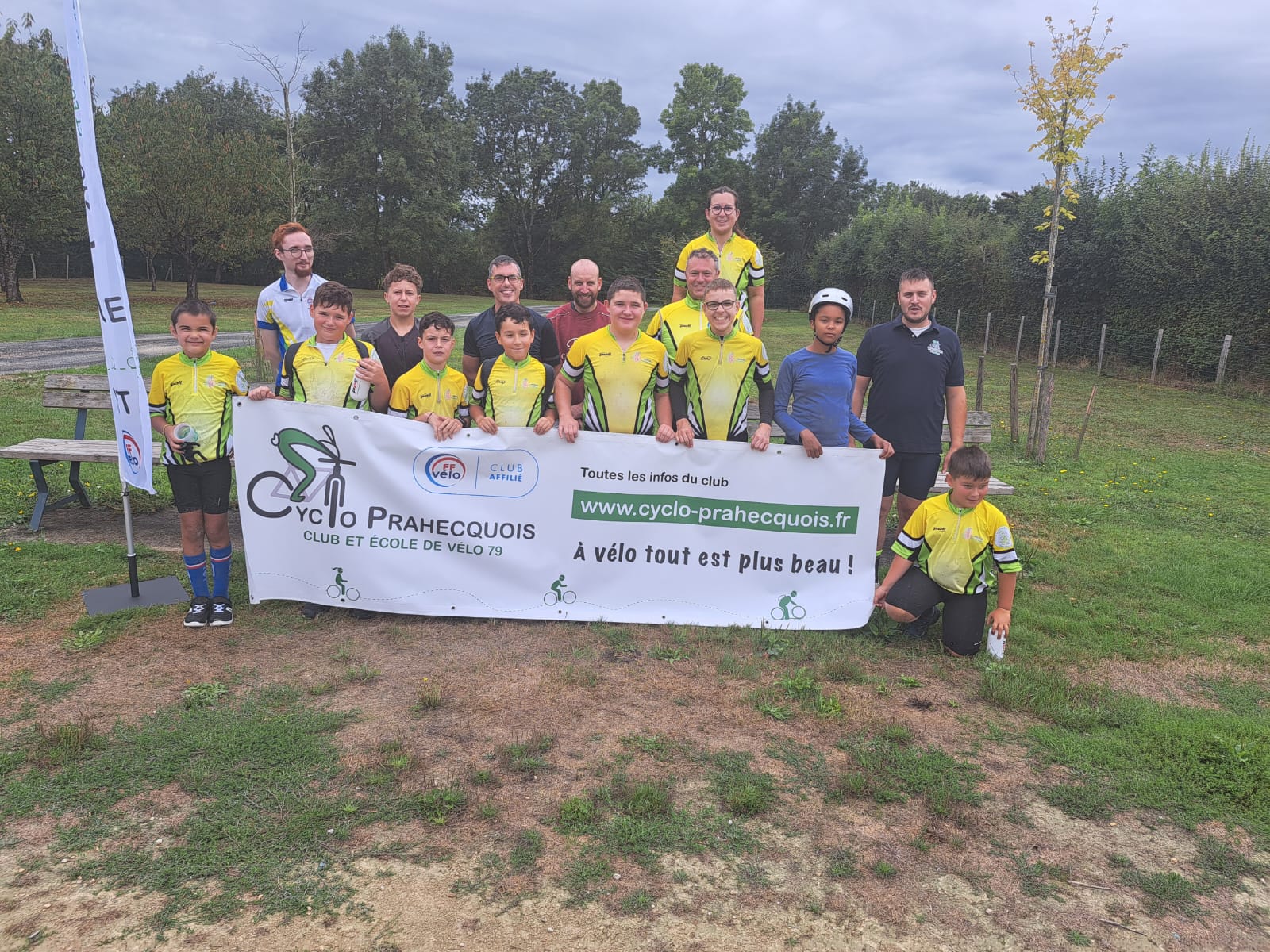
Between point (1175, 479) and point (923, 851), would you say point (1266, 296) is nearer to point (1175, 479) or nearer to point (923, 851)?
point (1175, 479)

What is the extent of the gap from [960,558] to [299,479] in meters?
3.86

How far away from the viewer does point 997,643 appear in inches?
182

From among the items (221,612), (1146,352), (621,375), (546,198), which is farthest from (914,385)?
(546,198)

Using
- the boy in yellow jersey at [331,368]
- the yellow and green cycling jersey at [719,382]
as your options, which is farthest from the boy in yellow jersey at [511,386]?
the yellow and green cycling jersey at [719,382]

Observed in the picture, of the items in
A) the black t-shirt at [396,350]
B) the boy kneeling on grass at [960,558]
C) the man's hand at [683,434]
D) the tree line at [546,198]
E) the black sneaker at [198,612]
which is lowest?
the black sneaker at [198,612]

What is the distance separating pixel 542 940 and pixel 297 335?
4.30 meters

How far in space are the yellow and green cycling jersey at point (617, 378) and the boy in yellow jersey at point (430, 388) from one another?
27.6 inches

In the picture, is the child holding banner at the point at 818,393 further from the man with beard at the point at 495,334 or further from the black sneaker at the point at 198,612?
the black sneaker at the point at 198,612

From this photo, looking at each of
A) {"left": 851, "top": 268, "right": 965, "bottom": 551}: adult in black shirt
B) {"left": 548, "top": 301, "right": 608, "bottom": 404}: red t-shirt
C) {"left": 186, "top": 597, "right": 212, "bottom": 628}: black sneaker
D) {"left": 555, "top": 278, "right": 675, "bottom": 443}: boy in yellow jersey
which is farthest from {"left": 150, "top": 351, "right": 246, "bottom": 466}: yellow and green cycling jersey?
{"left": 851, "top": 268, "right": 965, "bottom": 551}: adult in black shirt

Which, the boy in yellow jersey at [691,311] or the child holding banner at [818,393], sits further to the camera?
the boy in yellow jersey at [691,311]

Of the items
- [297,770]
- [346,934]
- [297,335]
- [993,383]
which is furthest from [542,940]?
[993,383]

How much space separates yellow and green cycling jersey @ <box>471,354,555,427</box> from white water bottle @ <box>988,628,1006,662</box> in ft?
9.49

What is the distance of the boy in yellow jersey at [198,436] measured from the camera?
480 cm

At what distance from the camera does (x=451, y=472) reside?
200 inches
